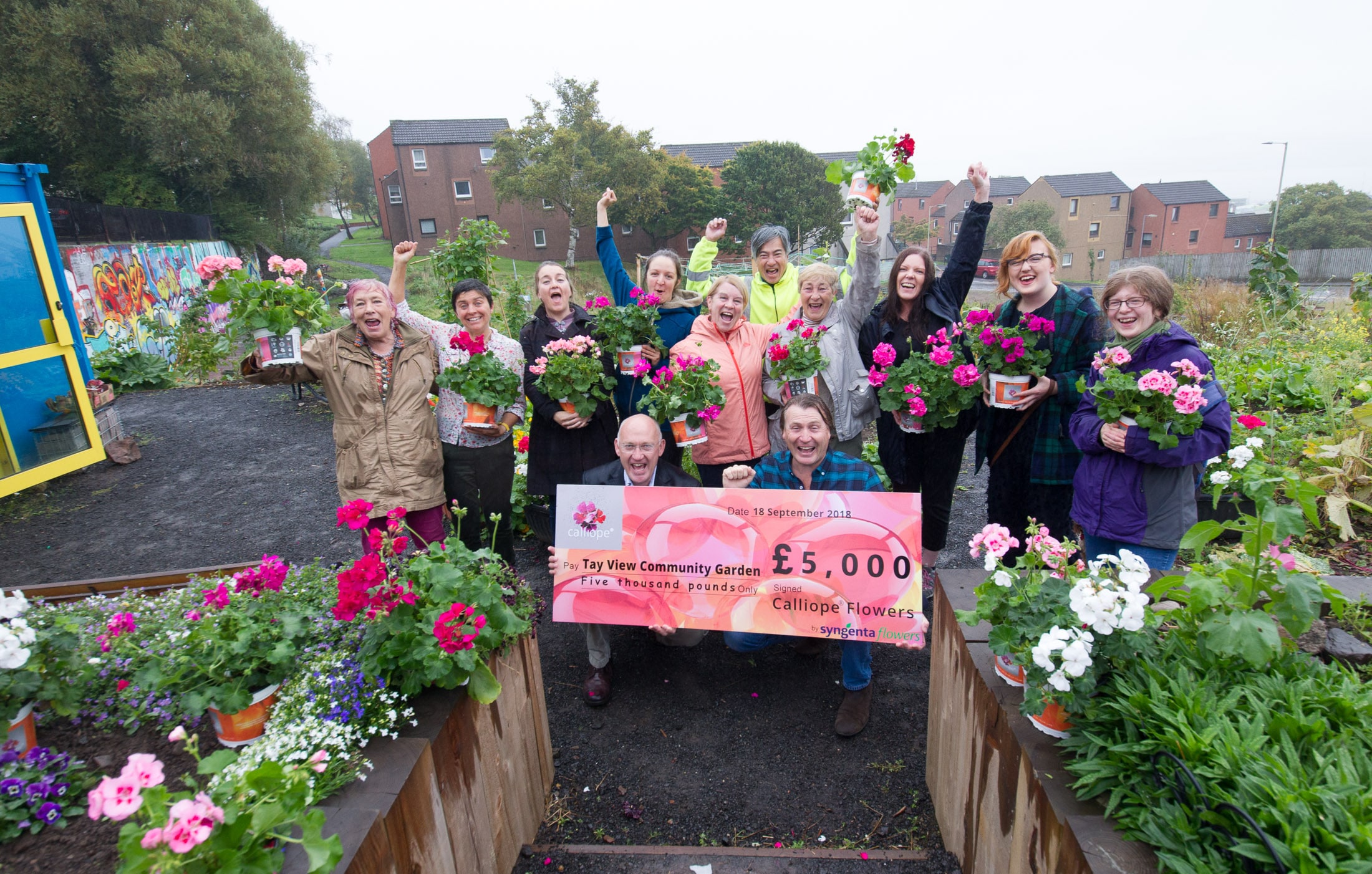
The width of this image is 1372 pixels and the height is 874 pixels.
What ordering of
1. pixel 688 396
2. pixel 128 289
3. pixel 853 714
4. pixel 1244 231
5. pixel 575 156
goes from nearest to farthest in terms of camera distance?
pixel 853 714
pixel 688 396
pixel 128 289
pixel 575 156
pixel 1244 231

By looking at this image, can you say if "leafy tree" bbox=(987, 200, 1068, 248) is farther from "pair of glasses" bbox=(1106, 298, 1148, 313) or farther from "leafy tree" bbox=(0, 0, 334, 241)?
"pair of glasses" bbox=(1106, 298, 1148, 313)

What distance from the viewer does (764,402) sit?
4.07 m

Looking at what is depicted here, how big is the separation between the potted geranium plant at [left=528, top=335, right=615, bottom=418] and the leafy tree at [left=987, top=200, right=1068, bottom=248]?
49626 mm

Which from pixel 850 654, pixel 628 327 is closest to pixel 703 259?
pixel 628 327

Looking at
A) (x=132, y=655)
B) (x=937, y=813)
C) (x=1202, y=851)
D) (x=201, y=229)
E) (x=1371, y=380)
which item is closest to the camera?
(x=1202, y=851)

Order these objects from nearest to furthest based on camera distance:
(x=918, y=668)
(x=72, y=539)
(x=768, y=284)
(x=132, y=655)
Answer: (x=132, y=655)
(x=918, y=668)
(x=768, y=284)
(x=72, y=539)

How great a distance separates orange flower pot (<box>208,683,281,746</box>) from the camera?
1934 mm

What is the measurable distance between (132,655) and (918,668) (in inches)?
144

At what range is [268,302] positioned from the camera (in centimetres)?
329

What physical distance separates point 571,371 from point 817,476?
1481 mm

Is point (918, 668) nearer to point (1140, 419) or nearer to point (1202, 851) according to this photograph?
point (1140, 419)

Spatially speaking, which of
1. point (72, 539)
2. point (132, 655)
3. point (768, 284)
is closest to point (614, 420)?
point (768, 284)

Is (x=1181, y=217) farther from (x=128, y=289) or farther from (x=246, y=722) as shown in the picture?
(x=246, y=722)

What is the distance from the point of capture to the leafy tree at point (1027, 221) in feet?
153
